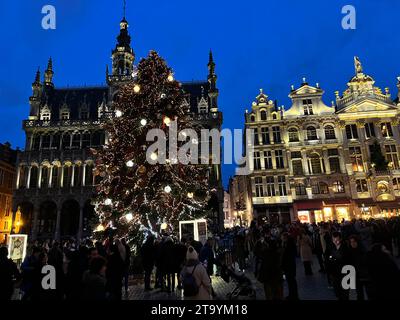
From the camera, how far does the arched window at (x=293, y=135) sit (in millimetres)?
36500

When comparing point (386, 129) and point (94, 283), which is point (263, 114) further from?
point (94, 283)

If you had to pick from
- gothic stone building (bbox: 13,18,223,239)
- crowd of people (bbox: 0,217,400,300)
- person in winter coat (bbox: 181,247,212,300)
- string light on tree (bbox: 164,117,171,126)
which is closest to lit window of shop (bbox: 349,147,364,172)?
gothic stone building (bbox: 13,18,223,239)

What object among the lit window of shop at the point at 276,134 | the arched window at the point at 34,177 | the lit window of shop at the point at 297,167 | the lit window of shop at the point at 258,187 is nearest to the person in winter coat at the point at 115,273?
the lit window of shop at the point at 258,187

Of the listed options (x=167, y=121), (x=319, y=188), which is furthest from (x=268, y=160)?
(x=167, y=121)

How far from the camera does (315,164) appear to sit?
117ft

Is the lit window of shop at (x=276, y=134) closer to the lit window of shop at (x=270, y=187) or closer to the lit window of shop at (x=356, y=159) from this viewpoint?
the lit window of shop at (x=270, y=187)

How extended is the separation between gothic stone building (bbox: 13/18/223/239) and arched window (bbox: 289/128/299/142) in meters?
9.10

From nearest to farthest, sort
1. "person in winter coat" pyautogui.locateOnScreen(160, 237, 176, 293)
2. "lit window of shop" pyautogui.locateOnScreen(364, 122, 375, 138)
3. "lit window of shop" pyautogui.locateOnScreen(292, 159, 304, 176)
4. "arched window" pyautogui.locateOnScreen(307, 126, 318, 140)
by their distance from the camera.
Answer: "person in winter coat" pyautogui.locateOnScreen(160, 237, 176, 293), "lit window of shop" pyautogui.locateOnScreen(292, 159, 304, 176), "lit window of shop" pyautogui.locateOnScreen(364, 122, 375, 138), "arched window" pyautogui.locateOnScreen(307, 126, 318, 140)

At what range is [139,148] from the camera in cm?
1570

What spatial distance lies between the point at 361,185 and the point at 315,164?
5637 mm

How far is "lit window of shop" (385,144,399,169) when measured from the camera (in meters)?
34.7

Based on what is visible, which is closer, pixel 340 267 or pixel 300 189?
pixel 340 267

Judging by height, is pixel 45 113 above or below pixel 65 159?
above

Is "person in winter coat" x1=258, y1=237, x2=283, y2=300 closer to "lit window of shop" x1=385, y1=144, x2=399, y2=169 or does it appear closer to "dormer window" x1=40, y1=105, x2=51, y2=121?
"lit window of shop" x1=385, y1=144, x2=399, y2=169
